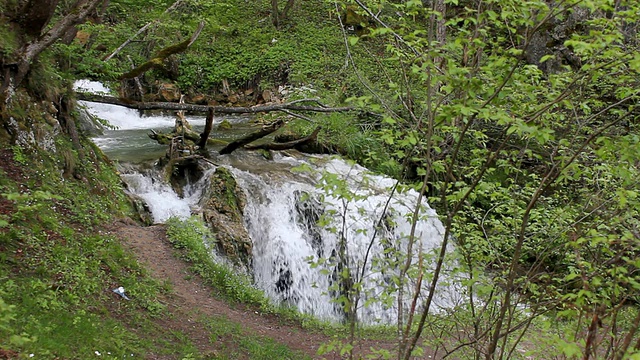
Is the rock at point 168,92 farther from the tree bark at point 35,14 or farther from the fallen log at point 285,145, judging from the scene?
the tree bark at point 35,14

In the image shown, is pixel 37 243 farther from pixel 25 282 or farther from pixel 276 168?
pixel 276 168

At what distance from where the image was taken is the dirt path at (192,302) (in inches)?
296

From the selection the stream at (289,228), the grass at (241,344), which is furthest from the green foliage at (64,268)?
the stream at (289,228)

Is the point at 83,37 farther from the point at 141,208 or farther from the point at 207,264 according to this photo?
the point at 207,264

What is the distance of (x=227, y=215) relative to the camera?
10.2 metres

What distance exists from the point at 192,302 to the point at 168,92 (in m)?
13.7

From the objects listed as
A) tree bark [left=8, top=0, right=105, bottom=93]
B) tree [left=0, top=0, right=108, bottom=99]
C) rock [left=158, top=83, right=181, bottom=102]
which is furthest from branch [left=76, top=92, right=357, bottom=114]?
rock [left=158, top=83, right=181, bottom=102]

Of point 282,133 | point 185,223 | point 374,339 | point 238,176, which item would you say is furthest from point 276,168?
point 374,339

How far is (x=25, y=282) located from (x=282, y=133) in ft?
31.2

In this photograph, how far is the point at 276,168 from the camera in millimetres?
12461

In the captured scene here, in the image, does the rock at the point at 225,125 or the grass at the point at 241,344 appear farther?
the rock at the point at 225,125

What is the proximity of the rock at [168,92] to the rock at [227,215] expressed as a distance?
388 inches

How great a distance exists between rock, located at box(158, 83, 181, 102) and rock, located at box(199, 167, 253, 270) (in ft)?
32.3

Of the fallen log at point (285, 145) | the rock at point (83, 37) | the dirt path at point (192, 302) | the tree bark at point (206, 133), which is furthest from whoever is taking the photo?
the fallen log at point (285, 145)
